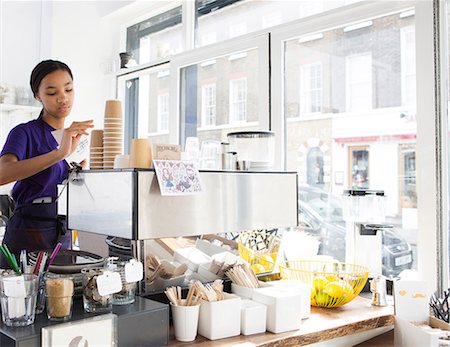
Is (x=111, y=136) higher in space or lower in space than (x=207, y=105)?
lower

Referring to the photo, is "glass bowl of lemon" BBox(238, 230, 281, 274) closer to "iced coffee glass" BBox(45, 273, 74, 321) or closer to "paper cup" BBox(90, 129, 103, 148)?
"paper cup" BBox(90, 129, 103, 148)

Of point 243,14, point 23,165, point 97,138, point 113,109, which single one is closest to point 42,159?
point 23,165

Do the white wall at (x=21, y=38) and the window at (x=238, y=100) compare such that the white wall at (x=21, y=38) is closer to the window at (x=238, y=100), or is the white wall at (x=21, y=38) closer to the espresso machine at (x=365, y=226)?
the window at (x=238, y=100)

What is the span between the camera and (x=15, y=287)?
1.09m

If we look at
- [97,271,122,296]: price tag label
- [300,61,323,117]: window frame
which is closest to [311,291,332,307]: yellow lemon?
[97,271,122,296]: price tag label

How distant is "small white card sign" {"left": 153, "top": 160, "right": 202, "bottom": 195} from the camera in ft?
4.42

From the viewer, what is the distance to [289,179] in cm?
183

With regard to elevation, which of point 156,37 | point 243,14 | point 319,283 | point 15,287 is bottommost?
point 319,283

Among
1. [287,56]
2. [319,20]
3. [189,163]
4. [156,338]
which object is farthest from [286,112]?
[156,338]

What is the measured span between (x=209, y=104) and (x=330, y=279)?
1.91 meters

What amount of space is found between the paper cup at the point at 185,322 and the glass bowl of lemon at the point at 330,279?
0.55 metres

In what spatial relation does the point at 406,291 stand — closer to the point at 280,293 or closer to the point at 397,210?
the point at 280,293

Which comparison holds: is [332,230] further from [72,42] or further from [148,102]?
[72,42]

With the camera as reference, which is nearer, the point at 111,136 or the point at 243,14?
the point at 111,136
